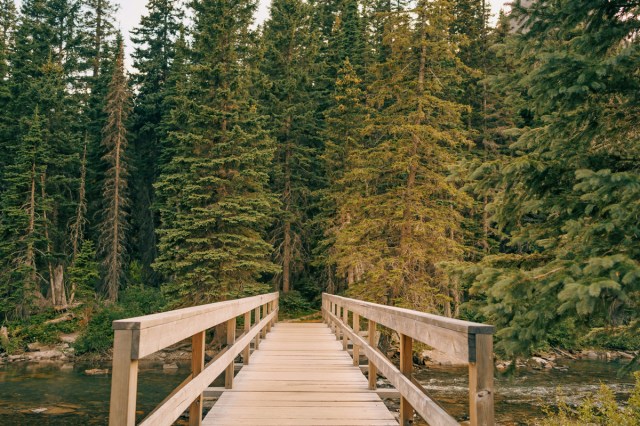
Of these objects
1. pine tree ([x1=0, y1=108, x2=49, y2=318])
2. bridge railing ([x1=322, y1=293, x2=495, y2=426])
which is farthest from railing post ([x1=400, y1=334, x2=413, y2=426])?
pine tree ([x1=0, y1=108, x2=49, y2=318])

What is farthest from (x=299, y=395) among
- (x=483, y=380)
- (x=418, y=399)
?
(x=483, y=380)

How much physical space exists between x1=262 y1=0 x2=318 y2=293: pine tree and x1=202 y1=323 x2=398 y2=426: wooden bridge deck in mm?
21790

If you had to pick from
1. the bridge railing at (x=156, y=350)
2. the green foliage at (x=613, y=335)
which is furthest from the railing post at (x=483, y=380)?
the green foliage at (x=613, y=335)

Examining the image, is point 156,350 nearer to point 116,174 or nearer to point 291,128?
point 291,128

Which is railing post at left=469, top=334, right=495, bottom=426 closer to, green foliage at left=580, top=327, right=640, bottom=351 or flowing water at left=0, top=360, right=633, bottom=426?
green foliage at left=580, top=327, right=640, bottom=351

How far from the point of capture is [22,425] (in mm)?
13812

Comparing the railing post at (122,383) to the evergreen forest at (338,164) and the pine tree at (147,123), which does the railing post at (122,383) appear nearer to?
the evergreen forest at (338,164)

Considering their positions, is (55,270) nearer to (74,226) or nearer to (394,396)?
(74,226)

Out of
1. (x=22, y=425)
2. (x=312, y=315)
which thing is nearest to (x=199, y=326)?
(x=22, y=425)

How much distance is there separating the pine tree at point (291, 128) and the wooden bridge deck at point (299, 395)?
21790 mm

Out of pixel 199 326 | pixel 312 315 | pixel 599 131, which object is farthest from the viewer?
pixel 312 315

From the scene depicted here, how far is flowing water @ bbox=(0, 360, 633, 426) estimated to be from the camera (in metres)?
14.7

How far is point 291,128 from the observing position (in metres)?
32.2

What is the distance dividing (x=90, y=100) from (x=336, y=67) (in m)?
18.4
